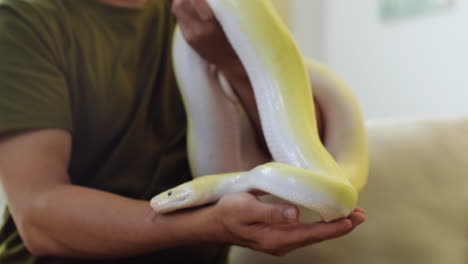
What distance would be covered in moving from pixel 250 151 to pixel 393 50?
1053 millimetres

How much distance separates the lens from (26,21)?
0.72 m

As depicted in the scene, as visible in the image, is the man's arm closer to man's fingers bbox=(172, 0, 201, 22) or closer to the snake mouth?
the snake mouth

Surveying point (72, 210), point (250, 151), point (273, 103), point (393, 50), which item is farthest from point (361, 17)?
point (72, 210)

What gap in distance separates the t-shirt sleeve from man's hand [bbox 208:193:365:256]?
0.27 metres

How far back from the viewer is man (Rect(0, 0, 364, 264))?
64 cm

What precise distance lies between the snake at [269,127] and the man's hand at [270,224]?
0.06 feet

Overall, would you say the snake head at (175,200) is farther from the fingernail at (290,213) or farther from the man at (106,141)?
the fingernail at (290,213)

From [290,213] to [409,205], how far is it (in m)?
0.47

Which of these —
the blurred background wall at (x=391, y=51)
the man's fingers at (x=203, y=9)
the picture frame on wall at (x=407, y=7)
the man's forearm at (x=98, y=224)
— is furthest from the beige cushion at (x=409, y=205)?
the picture frame on wall at (x=407, y=7)

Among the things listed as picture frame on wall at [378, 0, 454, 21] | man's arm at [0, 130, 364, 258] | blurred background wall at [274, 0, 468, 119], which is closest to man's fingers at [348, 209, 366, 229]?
man's arm at [0, 130, 364, 258]

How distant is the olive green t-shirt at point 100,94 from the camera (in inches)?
27.6

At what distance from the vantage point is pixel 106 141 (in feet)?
2.65

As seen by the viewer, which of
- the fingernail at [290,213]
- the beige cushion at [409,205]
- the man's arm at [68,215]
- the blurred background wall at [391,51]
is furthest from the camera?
the blurred background wall at [391,51]

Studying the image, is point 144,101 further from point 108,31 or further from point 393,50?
point 393,50
